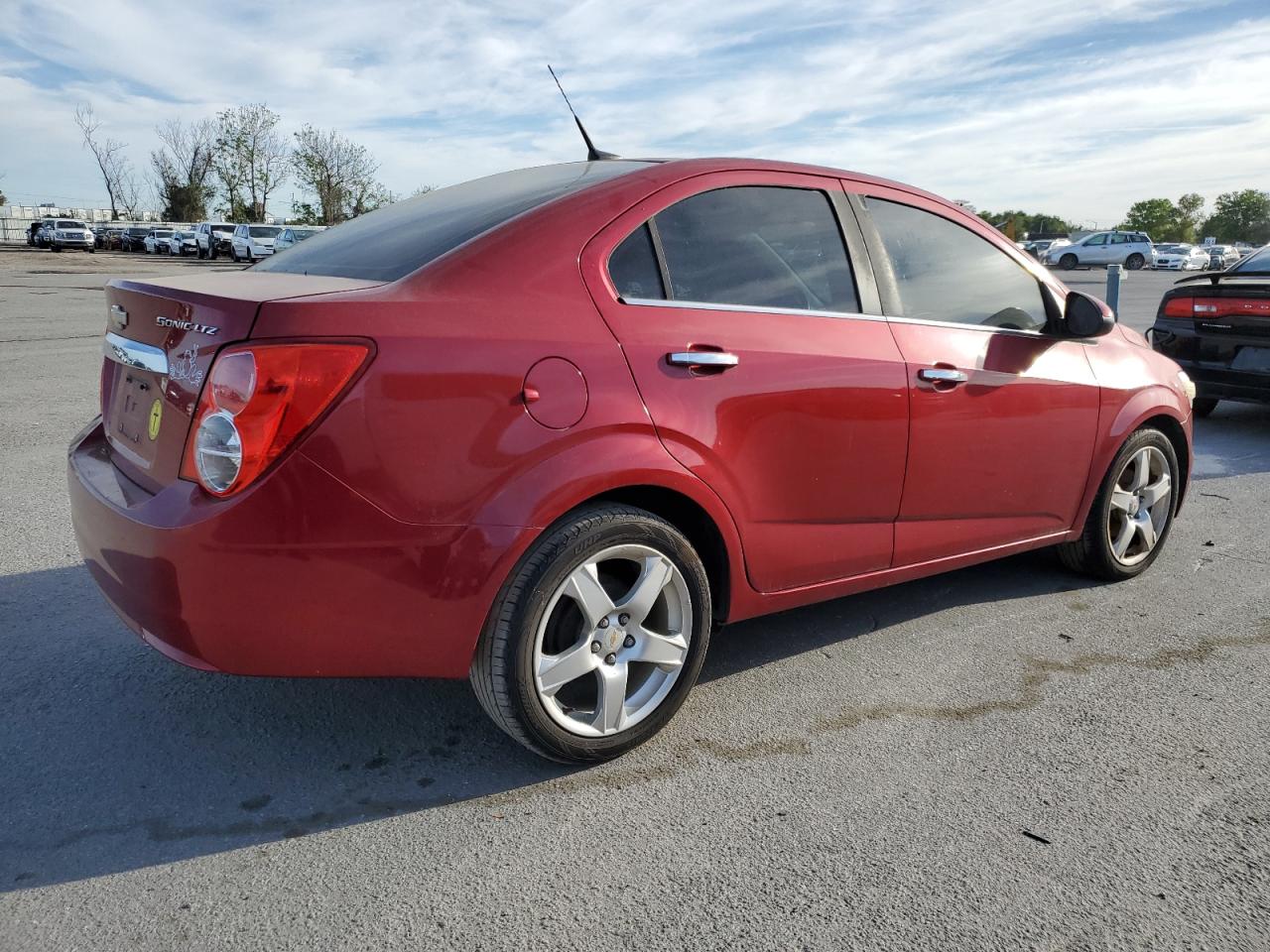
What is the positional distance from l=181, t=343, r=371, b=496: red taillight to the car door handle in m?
0.86

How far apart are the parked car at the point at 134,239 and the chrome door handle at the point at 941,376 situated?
6228cm

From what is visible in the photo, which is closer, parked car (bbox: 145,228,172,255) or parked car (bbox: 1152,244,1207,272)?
parked car (bbox: 1152,244,1207,272)

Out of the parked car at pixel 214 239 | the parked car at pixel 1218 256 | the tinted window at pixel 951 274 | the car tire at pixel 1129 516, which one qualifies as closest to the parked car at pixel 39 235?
the parked car at pixel 214 239

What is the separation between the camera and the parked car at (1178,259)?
49.8 m

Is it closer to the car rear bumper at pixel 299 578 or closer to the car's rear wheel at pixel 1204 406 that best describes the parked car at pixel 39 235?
the car's rear wheel at pixel 1204 406

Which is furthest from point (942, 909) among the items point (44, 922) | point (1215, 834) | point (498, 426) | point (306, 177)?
point (306, 177)

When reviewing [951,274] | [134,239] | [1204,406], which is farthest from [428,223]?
[134,239]

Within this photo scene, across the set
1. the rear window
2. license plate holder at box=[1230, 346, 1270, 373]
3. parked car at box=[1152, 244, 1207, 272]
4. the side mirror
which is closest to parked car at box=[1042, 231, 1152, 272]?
parked car at box=[1152, 244, 1207, 272]

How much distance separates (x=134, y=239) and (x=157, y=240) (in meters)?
4.19

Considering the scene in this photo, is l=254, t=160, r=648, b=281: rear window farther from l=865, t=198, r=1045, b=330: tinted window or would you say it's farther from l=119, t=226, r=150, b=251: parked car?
l=119, t=226, r=150, b=251: parked car

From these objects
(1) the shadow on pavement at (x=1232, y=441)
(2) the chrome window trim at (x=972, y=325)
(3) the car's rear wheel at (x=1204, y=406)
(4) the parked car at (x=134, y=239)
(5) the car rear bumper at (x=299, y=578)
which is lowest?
(1) the shadow on pavement at (x=1232, y=441)

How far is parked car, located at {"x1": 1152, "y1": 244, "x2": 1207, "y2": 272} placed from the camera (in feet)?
163

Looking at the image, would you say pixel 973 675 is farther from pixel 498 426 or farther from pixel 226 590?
pixel 226 590

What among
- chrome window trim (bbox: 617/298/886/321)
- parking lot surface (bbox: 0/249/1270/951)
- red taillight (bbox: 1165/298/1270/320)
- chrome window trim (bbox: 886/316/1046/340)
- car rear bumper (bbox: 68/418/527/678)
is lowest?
parking lot surface (bbox: 0/249/1270/951)
